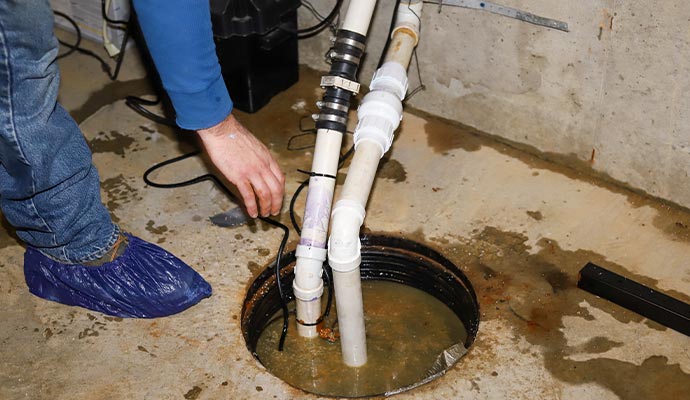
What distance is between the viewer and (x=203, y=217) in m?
2.27

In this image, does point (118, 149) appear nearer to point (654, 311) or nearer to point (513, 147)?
point (513, 147)

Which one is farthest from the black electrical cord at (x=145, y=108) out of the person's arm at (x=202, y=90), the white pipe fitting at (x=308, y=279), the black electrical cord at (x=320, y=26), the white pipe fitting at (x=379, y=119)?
the person's arm at (x=202, y=90)

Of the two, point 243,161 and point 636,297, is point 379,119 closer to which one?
point 243,161

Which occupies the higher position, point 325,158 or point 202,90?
point 202,90

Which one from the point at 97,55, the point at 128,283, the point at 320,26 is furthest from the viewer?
the point at 97,55

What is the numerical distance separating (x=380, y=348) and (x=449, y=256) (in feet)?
0.96

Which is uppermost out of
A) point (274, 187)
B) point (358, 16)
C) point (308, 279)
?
point (358, 16)

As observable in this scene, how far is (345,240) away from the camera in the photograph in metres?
1.85

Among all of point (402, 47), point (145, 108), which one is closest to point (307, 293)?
point (402, 47)

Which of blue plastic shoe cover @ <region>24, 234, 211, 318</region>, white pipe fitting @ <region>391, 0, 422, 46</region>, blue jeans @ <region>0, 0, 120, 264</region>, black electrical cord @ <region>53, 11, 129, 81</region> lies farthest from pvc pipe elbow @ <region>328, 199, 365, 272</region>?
black electrical cord @ <region>53, 11, 129, 81</region>

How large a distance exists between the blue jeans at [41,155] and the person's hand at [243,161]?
328 millimetres

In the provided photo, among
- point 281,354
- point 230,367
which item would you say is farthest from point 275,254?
point 230,367

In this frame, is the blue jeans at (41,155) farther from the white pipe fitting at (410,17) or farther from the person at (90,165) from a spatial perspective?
the white pipe fitting at (410,17)

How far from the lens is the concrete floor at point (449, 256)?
5.94 ft
